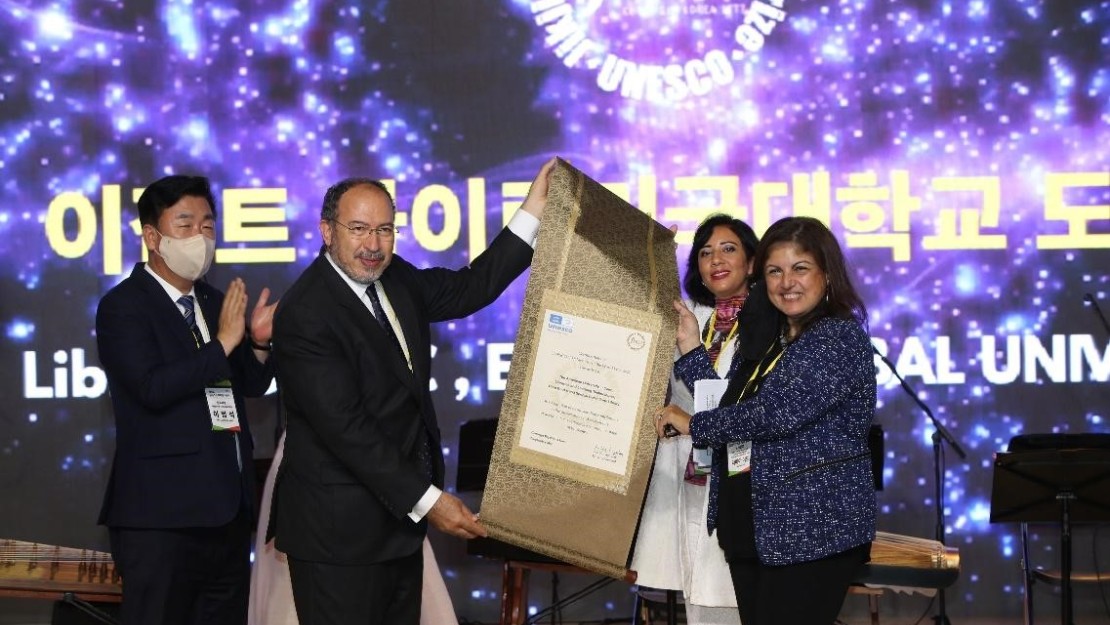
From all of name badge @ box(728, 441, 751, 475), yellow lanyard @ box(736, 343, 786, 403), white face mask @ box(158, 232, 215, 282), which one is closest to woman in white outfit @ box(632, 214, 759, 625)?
yellow lanyard @ box(736, 343, 786, 403)

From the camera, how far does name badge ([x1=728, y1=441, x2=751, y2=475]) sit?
115 inches

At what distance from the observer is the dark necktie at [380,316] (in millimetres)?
2861

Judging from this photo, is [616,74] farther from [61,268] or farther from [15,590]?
[15,590]

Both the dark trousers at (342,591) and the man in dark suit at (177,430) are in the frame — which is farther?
the man in dark suit at (177,430)

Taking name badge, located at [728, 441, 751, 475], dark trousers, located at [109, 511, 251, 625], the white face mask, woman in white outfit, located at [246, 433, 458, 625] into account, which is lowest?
woman in white outfit, located at [246, 433, 458, 625]

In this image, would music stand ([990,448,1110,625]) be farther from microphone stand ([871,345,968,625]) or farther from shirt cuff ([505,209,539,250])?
shirt cuff ([505,209,539,250])

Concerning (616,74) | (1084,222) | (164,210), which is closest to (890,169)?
(1084,222)

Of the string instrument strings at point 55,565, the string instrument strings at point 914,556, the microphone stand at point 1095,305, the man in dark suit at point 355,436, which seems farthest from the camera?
the microphone stand at point 1095,305

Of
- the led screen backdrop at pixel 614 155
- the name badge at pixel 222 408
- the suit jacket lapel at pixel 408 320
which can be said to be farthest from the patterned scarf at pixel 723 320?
the led screen backdrop at pixel 614 155

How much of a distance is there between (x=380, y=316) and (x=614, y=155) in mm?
2774

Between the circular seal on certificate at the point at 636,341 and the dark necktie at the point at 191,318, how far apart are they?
127 centimetres

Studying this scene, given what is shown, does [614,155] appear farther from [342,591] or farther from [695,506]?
[342,591]

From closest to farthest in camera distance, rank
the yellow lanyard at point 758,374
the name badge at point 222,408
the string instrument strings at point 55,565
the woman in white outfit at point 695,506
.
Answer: the yellow lanyard at point 758,374 < the name badge at point 222,408 < the woman in white outfit at point 695,506 < the string instrument strings at point 55,565

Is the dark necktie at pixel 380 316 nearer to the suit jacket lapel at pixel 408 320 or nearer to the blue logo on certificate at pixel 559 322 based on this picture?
the suit jacket lapel at pixel 408 320
